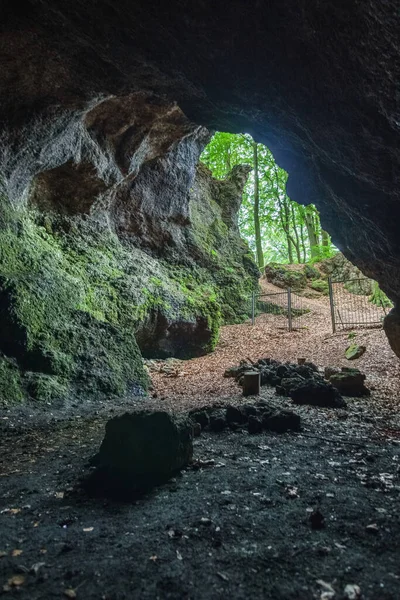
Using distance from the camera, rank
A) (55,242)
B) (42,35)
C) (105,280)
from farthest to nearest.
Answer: (105,280) < (55,242) < (42,35)

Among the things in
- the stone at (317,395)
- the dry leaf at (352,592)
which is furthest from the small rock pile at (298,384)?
the dry leaf at (352,592)

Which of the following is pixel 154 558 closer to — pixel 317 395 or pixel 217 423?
pixel 217 423

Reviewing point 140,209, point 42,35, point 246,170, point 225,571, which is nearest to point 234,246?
point 246,170

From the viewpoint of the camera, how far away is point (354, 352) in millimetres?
10727

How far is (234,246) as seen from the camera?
18.9m

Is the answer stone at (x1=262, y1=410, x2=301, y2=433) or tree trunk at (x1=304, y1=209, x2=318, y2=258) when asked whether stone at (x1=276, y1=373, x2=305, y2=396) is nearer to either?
stone at (x1=262, y1=410, x2=301, y2=433)

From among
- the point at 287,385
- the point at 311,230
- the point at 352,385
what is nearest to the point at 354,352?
the point at 352,385

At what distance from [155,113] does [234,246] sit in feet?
32.4

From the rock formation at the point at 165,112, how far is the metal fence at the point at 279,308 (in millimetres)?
9186

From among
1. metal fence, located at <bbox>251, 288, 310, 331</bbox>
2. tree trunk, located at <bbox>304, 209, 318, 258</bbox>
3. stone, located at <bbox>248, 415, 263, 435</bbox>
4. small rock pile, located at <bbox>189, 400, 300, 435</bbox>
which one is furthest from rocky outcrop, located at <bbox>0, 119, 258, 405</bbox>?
tree trunk, located at <bbox>304, 209, 318, 258</bbox>

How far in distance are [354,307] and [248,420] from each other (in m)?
15.5

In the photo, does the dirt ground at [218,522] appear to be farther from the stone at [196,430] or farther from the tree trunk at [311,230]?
the tree trunk at [311,230]

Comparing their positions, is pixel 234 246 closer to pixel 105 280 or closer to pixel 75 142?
pixel 105 280

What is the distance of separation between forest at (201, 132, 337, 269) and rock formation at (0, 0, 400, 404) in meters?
14.6
